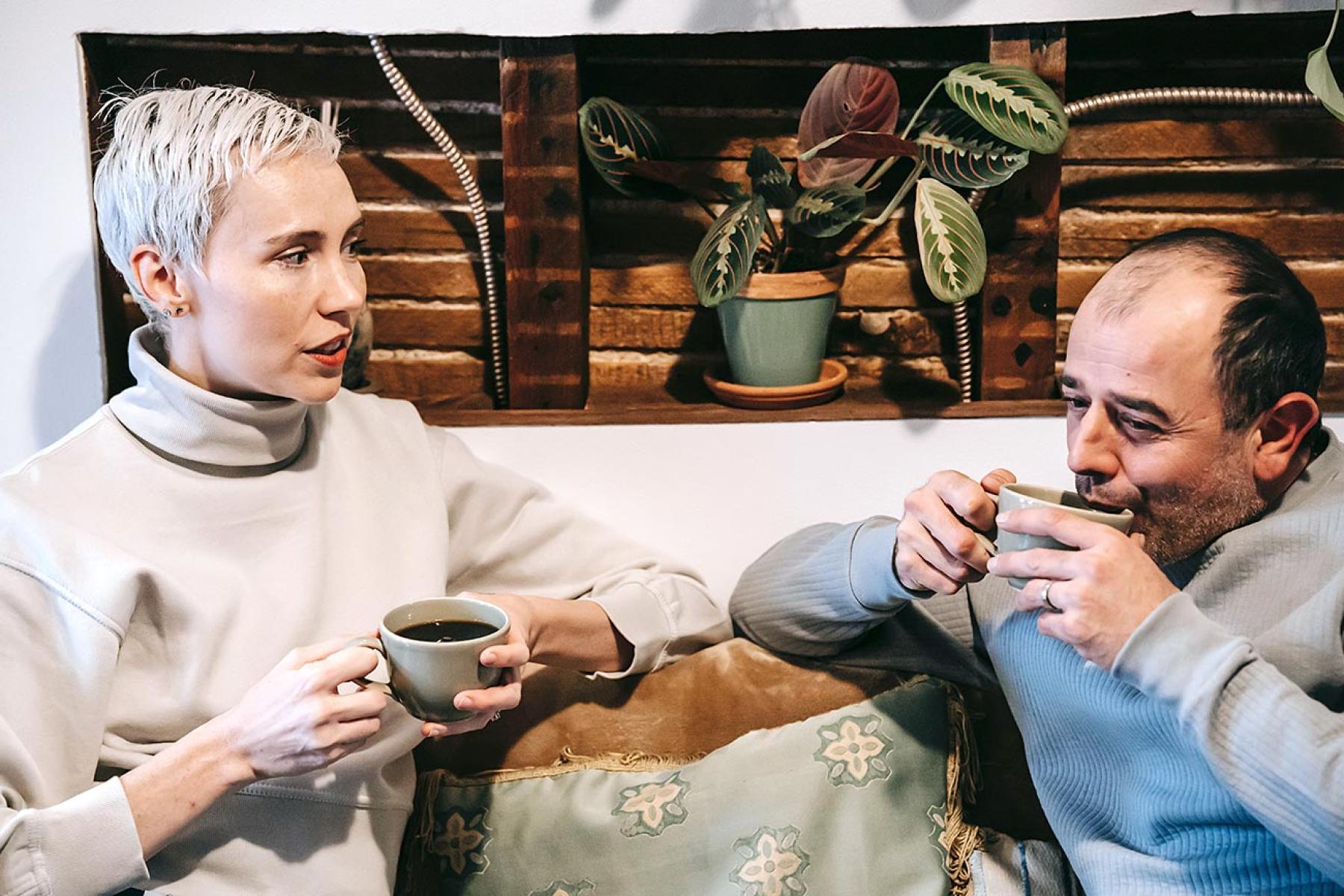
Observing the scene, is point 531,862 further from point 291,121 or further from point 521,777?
point 291,121

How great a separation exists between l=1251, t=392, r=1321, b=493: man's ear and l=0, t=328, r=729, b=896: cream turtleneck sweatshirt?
32.4 inches

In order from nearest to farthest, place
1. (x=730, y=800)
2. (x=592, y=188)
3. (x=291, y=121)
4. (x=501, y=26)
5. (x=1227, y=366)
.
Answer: (x=1227, y=366)
(x=291, y=121)
(x=730, y=800)
(x=501, y=26)
(x=592, y=188)

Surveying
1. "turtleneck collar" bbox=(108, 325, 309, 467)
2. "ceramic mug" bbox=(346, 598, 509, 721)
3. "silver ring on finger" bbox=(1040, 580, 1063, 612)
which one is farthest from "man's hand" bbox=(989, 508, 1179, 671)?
"turtleneck collar" bbox=(108, 325, 309, 467)

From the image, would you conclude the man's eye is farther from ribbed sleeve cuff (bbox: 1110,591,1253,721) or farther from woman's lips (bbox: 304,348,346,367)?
woman's lips (bbox: 304,348,346,367)

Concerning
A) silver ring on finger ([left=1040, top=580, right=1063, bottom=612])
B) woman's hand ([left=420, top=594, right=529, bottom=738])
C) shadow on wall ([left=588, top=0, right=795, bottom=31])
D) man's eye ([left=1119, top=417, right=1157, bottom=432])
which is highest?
shadow on wall ([left=588, top=0, right=795, bottom=31])

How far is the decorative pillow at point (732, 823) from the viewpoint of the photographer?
169cm

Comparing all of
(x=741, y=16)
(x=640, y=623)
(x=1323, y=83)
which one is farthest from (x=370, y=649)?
(x=1323, y=83)

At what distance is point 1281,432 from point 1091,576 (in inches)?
15.0

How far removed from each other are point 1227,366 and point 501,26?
1165mm

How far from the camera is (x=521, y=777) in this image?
5.75ft

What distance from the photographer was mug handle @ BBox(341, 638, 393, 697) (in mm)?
1400

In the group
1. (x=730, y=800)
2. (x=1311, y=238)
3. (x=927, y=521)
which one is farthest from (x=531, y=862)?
(x=1311, y=238)

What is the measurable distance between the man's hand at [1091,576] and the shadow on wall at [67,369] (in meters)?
1.45

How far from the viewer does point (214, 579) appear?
5.07 feet
